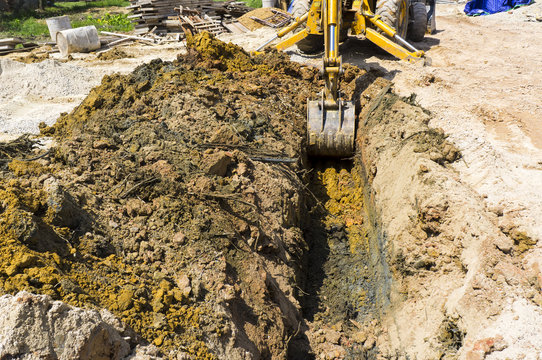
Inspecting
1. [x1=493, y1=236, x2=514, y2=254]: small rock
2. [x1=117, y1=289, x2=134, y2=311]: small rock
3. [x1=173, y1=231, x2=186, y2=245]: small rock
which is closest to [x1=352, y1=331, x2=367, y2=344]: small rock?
[x1=493, y1=236, x2=514, y2=254]: small rock

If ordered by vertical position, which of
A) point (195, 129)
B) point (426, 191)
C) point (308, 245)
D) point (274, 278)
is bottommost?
point (308, 245)

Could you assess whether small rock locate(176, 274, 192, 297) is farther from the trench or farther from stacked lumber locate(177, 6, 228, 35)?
stacked lumber locate(177, 6, 228, 35)

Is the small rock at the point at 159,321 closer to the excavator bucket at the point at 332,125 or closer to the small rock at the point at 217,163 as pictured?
the small rock at the point at 217,163

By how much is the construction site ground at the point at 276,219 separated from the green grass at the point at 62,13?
11450 mm

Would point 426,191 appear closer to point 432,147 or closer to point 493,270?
point 432,147

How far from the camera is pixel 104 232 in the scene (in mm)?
4379

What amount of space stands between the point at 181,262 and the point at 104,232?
34.4 inches

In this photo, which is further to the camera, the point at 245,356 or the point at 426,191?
the point at 426,191

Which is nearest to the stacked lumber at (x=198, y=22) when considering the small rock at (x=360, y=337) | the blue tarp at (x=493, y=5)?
the blue tarp at (x=493, y=5)

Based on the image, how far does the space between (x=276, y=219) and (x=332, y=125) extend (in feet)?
7.82

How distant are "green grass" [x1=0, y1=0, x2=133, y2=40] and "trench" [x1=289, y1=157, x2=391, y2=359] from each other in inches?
565

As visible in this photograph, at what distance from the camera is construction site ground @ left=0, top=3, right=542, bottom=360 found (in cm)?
376

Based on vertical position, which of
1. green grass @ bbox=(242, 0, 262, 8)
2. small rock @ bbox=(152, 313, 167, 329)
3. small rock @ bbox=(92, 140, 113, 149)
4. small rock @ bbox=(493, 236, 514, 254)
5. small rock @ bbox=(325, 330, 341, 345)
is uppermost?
small rock @ bbox=(92, 140, 113, 149)

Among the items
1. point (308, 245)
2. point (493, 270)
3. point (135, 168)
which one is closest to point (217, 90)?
point (135, 168)
